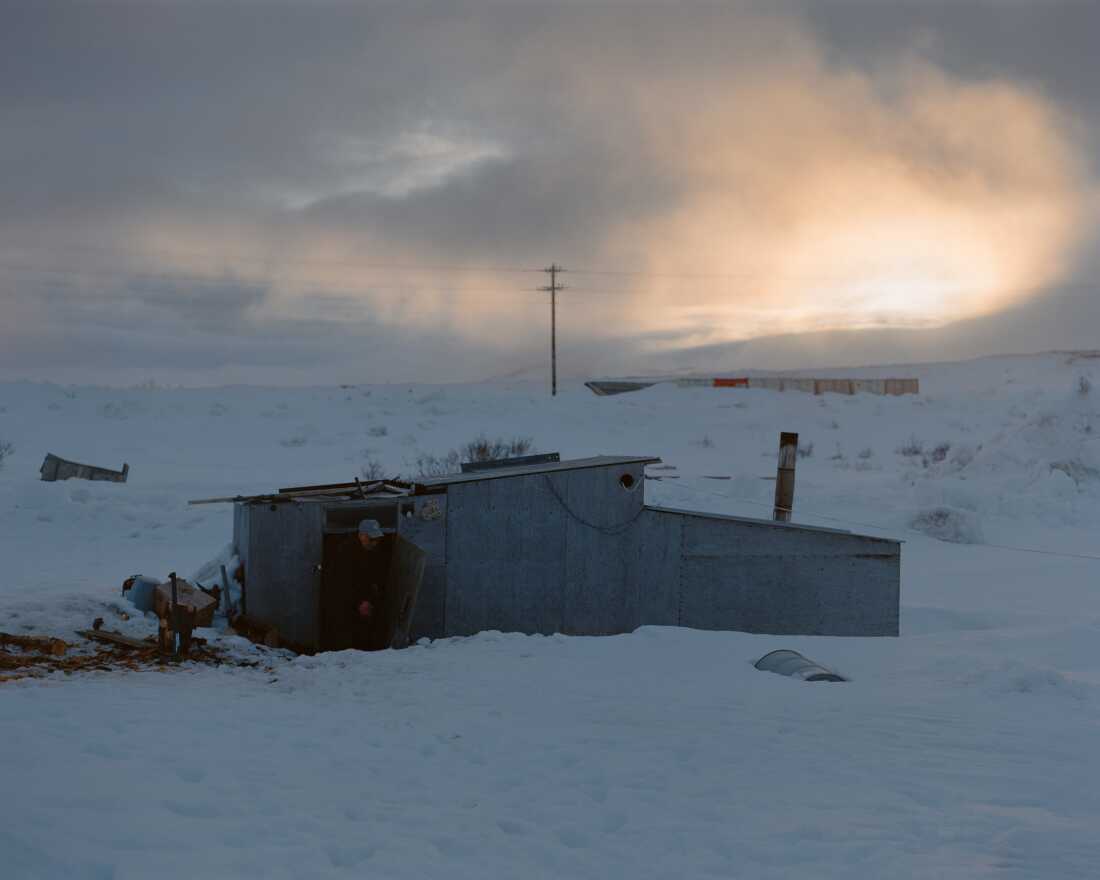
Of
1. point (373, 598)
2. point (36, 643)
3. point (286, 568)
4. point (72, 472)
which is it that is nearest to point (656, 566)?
point (373, 598)

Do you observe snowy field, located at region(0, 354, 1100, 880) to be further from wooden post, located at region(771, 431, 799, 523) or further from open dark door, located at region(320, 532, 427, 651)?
wooden post, located at region(771, 431, 799, 523)

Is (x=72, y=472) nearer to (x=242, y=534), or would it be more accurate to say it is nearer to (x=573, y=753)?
(x=242, y=534)

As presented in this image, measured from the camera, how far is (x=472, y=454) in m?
38.5

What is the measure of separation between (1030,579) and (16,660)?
19.5 m

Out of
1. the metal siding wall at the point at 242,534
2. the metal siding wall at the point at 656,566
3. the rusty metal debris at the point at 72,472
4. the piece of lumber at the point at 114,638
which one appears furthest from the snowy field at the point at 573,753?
the rusty metal debris at the point at 72,472

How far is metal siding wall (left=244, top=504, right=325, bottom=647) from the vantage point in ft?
48.1

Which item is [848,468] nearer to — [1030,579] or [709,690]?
[1030,579]

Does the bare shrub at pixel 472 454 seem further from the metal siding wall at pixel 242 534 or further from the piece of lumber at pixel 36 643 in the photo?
the piece of lumber at pixel 36 643

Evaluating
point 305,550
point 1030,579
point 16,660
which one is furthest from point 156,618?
point 1030,579

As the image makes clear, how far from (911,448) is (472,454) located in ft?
64.0

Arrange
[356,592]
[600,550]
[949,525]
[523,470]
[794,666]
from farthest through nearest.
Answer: [949,525] → [600,550] → [523,470] → [356,592] → [794,666]

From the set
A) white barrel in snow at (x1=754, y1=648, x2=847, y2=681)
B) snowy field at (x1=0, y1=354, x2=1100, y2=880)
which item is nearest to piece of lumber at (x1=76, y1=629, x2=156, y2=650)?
snowy field at (x1=0, y1=354, x2=1100, y2=880)

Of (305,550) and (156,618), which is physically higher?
(305,550)

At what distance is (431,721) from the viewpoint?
33.1 ft
